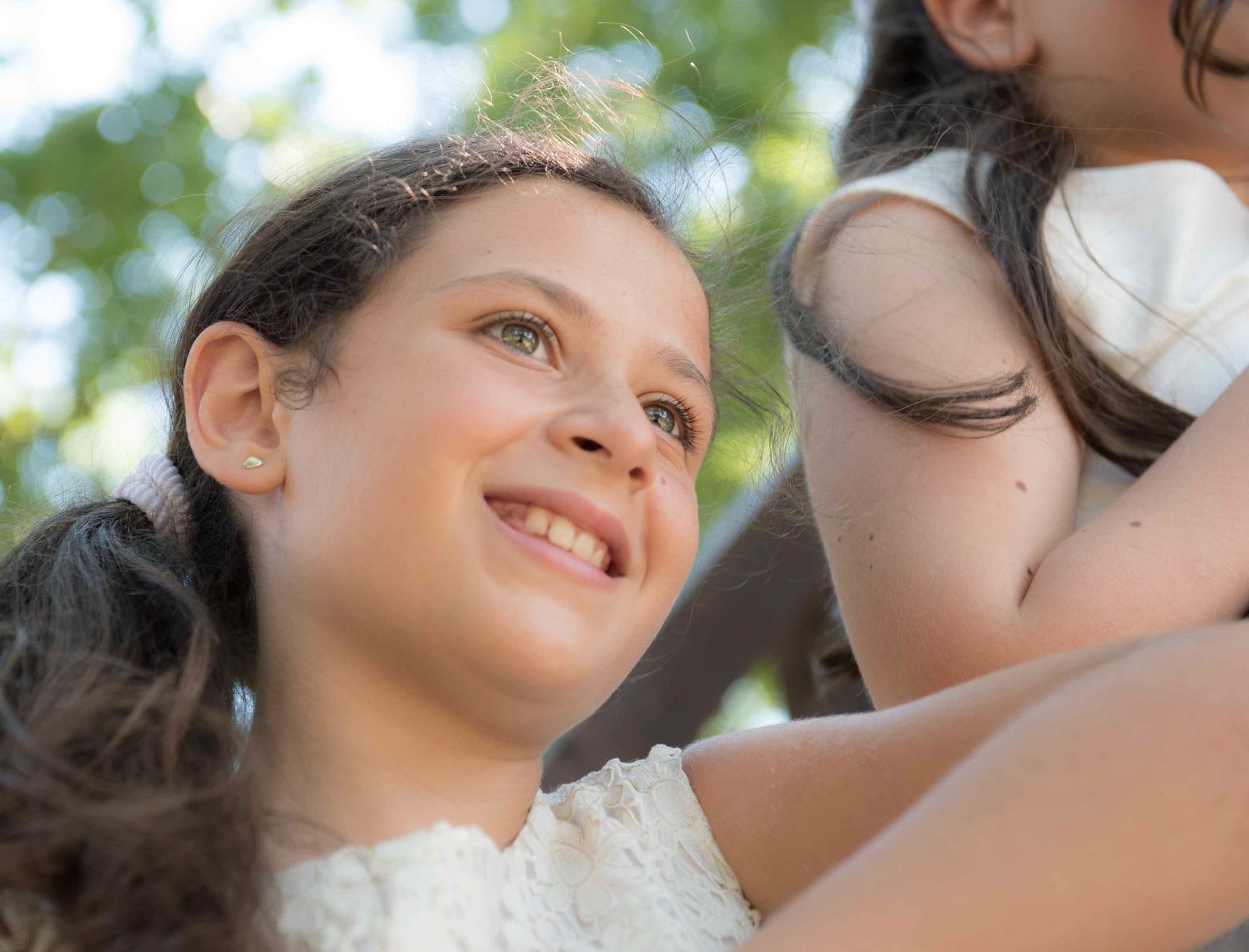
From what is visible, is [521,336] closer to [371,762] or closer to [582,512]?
[582,512]

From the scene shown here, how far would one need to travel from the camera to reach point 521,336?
140cm

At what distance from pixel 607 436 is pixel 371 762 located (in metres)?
0.36

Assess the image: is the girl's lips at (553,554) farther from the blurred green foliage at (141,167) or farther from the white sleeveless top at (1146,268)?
the blurred green foliage at (141,167)

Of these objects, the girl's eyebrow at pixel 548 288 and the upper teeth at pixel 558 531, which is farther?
the girl's eyebrow at pixel 548 288

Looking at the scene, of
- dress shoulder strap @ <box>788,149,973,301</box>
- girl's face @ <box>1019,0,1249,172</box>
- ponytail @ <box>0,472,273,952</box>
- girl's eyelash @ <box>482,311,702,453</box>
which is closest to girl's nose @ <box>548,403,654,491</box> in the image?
girl's eyelash @ <box>482,311,702,453</box>

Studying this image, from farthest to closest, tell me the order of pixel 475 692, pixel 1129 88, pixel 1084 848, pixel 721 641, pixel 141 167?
pixel 141 167 < pixel 721 641 < pixel 1129 88 < pixel 475 692 < pixel 1084 848

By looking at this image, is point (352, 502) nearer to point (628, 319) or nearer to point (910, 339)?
point (628, 319)

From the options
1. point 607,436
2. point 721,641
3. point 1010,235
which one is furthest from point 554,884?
point 721,641

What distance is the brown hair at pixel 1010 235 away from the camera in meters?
1.58

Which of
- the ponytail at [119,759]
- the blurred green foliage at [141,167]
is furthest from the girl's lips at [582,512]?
the blurred green foliage at [141,167]

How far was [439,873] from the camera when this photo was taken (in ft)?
3.98

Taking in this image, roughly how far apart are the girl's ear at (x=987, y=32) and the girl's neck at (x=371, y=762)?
45.0 inches

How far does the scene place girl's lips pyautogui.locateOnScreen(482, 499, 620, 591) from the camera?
4.12 feet

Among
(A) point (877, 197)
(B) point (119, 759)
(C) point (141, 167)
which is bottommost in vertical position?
(C) point (141, 167)
